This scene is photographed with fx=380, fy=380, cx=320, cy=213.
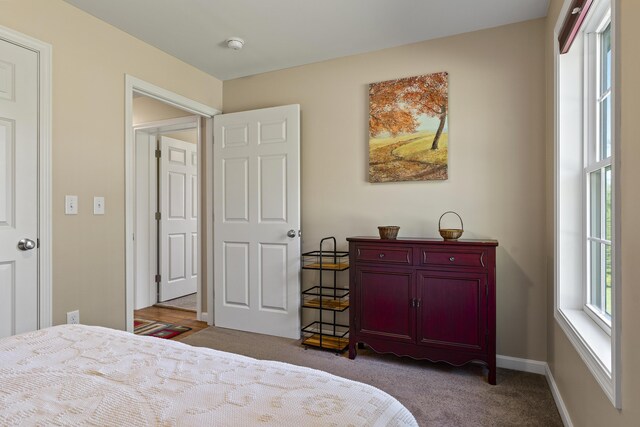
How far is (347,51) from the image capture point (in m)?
3.18

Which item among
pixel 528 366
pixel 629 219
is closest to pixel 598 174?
pixel 629 219

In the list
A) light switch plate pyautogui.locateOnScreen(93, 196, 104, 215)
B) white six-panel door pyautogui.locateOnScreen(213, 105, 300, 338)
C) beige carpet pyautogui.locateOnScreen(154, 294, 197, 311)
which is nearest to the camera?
light switch plate pyautogui.locateOnScreen(93, 196, 104, 215)

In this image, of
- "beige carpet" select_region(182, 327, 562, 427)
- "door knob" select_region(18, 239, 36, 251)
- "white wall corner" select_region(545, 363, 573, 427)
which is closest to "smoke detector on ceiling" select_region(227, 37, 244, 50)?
"door knob" select_region(18, 239, 36, 251)

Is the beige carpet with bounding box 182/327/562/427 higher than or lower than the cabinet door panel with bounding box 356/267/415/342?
lower

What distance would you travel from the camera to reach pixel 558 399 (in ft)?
7.07

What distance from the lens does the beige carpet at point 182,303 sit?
4469 mm

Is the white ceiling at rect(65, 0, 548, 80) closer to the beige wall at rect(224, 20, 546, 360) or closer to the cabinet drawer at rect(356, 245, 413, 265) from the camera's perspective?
the beige wall at rect(224, 20, 546, 360)

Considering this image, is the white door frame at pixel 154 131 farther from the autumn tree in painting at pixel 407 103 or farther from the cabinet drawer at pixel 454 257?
the cabinet drawer at pixel 454 257

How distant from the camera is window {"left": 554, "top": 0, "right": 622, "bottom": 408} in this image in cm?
174

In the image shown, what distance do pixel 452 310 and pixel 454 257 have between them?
353 millimetres

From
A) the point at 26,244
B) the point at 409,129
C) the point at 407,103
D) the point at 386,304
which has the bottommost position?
the point at 386,304

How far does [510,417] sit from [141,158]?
436 centimetres

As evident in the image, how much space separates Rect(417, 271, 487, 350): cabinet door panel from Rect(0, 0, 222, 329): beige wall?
7.16 ft

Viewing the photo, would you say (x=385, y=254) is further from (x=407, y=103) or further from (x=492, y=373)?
(x=407, y=103)
